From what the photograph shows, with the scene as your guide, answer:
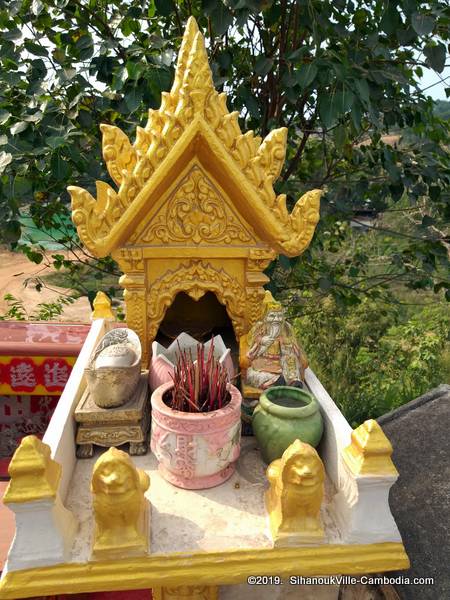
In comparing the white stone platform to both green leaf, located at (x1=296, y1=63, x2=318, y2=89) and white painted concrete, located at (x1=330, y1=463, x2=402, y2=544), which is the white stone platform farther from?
green leaf, located at (x1=296, y1=63, x2=318, y2=89)

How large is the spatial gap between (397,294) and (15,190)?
10.5 metres

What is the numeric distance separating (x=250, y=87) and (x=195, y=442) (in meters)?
3.17

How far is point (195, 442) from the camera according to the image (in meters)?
1.89

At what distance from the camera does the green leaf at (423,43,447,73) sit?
97.3 inches

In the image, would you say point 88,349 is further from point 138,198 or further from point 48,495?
point 48,495

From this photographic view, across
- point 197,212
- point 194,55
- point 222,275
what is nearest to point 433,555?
point 222,275

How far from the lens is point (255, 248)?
262 centimetres

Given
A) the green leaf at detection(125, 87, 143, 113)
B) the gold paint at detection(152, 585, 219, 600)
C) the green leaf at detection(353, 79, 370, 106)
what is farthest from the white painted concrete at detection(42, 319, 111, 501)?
the green leaf at detection(353, 79, 370, 106)

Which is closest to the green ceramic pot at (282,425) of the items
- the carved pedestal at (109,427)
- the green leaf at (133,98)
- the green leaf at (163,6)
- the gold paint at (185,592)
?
the carved pedestal at (109,427)

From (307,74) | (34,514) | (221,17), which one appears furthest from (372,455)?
(221,17)

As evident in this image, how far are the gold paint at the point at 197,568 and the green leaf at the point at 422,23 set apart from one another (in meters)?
2.30

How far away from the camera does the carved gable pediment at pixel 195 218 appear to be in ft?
8.29

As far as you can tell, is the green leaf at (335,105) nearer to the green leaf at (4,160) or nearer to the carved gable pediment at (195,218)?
the carved gable pediment at (195,218)

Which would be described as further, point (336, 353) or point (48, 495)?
point (336, 353)
